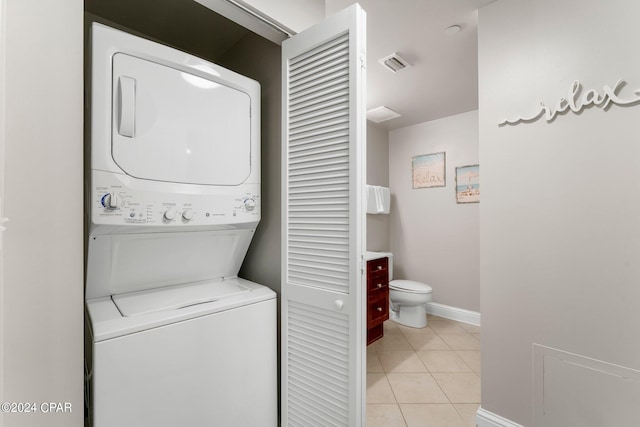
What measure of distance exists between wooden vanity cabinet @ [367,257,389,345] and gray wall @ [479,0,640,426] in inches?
47.1

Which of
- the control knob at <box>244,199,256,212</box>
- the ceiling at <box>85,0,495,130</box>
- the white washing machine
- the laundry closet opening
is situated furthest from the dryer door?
the ceiling at <box>85,0,495,130</box>

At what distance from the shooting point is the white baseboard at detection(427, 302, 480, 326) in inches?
133

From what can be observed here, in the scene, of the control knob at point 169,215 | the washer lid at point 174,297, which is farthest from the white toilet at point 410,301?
the control knob at point 169,215

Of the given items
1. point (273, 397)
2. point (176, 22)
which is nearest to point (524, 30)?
point (176, 22)

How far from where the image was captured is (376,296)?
290 centimetres

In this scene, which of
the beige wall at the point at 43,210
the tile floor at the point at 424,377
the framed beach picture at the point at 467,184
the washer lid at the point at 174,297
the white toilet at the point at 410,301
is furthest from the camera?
the framed beach picture at the point at 467,184

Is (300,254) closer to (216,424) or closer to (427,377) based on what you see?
(216,424)

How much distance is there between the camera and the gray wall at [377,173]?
3.84 metres

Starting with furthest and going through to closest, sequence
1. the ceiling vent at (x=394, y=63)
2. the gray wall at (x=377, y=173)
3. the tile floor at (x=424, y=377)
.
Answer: the gray wall at (x=377, y=173) < the ceiling vent at (x=394, y=63) < the tile floor at (x=424, y=377)

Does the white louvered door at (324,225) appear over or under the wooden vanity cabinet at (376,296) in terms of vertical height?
over

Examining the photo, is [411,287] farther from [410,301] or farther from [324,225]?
[324,225]

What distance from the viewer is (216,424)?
3.88 ft

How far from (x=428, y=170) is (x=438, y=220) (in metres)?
0.69

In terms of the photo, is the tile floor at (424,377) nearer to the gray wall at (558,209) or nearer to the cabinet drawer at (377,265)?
the gray wall at (558,209)
